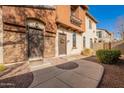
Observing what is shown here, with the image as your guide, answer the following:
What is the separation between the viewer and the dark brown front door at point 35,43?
6195 mm

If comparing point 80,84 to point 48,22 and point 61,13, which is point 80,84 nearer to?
point 48,22

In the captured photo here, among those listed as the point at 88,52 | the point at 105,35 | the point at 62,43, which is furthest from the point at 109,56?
the point at 62,43

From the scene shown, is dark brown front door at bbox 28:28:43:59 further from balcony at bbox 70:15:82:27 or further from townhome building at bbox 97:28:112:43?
balcony at bbox 70:15:82:27

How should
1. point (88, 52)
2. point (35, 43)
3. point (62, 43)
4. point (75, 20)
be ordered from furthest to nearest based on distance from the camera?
1. point (75, 20)
2. point (88, 52)
3. point (62, 43)
4. point (35, 43)

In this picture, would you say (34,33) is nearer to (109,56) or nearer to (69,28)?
(69,28)

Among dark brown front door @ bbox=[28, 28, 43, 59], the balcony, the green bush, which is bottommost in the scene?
the green bush

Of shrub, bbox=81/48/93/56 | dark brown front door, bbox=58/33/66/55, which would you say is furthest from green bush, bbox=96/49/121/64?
dark brown front door, bbox=58/33/66/55

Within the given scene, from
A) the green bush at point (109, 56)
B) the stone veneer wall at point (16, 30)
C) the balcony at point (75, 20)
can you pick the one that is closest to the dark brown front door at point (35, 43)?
the stone veneer wall at point (16, 30)

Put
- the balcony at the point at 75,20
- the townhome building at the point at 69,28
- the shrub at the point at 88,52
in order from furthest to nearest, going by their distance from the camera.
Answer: the balcony at the point at 75,20
the shrub at the point at 88,52
the townhome building at the point at 69,28

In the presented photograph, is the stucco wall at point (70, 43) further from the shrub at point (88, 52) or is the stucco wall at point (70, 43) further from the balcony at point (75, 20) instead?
the balcony at point (75, 20)

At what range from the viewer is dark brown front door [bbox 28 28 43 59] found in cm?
620

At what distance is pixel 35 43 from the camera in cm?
653

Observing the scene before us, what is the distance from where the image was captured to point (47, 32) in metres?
7.38
